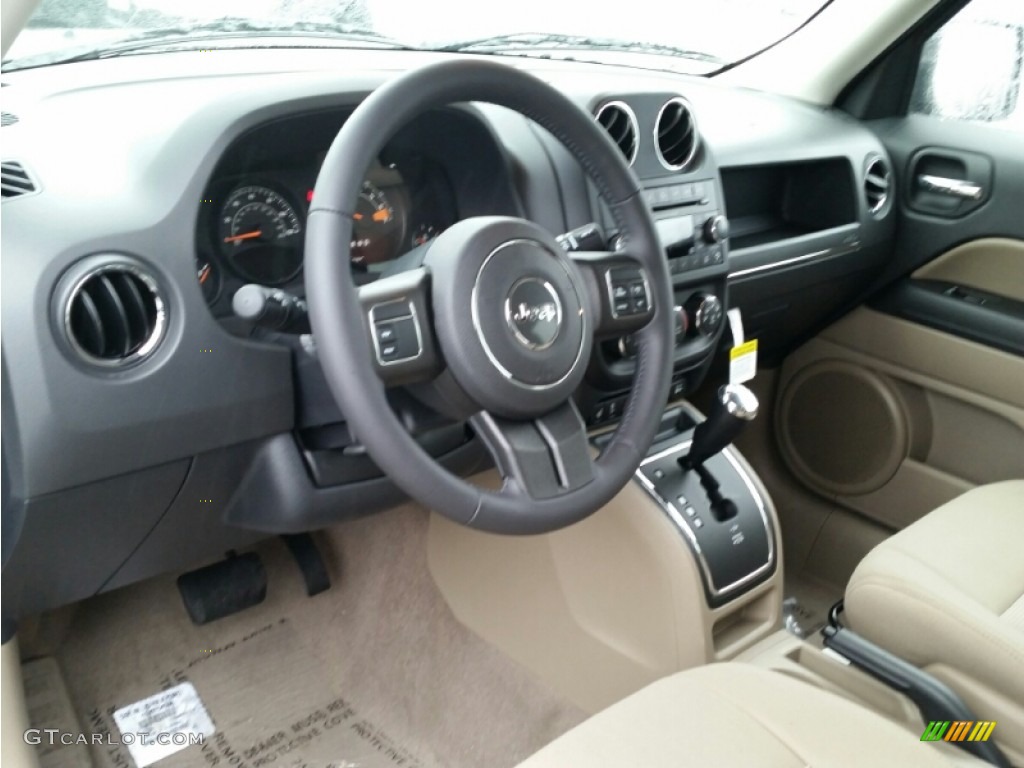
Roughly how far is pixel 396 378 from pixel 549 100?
39cm

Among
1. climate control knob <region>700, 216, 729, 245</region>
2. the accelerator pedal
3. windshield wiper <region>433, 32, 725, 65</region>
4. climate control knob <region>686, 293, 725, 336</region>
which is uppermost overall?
windshield wiper <region>433, 32, 725, 65</region>

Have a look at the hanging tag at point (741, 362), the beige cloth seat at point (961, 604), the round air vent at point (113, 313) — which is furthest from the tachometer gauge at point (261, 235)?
the beige cloth seat at point (961, 604)

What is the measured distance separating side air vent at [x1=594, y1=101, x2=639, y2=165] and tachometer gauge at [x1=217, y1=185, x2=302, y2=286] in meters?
0.52

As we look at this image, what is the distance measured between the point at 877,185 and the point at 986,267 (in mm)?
280

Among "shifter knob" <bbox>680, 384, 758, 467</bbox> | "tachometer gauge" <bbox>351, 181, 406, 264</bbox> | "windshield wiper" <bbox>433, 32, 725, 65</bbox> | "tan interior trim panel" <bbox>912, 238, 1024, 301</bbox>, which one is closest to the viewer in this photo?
"tachometer gauge" <bbox>351, 181, 406, 264</bbox>

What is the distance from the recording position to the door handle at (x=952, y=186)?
2002mm

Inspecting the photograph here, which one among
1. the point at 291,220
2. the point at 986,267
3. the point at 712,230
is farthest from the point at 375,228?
the point at 986,267

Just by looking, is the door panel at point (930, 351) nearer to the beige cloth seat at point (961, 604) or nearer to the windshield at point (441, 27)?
the windshield at point (441, 27)

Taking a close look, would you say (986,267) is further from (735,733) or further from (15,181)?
(15,181)

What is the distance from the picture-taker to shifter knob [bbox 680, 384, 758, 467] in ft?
4.78

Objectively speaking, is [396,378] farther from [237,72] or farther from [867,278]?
[867,278]

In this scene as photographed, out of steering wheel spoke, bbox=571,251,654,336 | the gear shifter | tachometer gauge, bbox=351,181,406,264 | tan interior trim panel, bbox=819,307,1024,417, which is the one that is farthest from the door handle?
tachometer gauge, bbox=351,181,406,264

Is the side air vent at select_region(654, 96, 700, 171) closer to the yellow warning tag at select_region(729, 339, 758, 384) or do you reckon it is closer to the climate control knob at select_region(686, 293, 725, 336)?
the climate control knob at select_region(686, 293, 725, 336)

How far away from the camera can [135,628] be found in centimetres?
176
